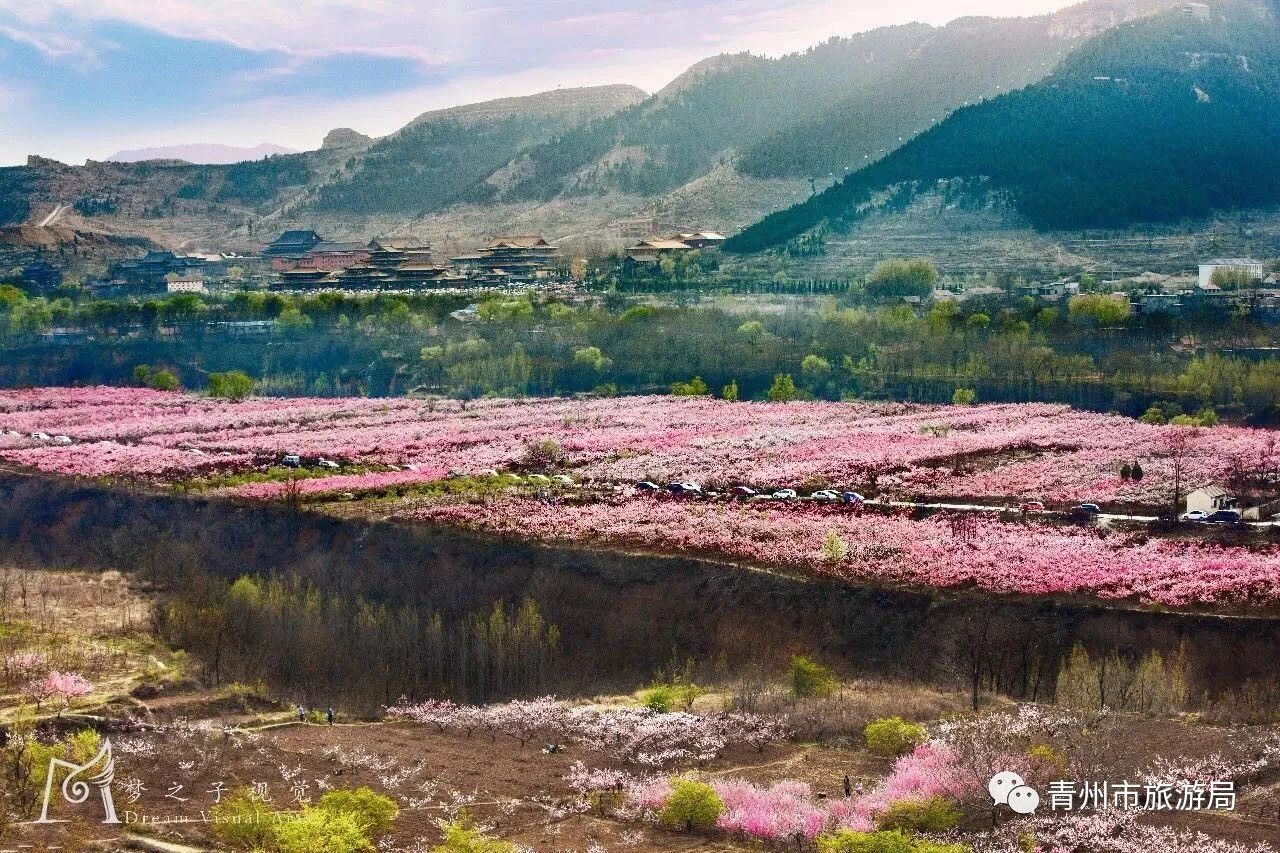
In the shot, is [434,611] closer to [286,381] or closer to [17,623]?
[17,623]

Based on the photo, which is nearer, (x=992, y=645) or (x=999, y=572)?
(x=992, y=645)

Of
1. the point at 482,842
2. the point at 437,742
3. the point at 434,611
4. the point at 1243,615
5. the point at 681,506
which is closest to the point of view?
the point at 482,842

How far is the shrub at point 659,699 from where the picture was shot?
3344 centimetres

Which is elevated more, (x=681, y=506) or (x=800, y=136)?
(x=800, y=136)

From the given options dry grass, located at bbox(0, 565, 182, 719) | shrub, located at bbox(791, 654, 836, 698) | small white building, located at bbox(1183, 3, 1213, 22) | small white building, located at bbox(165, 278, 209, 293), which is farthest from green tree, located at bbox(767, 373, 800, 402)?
small white building, located at bbox(1183, 3, 1213, 22)

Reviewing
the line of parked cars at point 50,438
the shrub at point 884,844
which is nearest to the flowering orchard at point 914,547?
the shrub at point 884,844

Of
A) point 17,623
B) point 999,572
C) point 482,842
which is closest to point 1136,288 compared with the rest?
point 999,572

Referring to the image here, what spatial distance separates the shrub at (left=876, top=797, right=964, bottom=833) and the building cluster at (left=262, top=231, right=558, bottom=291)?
108408mm

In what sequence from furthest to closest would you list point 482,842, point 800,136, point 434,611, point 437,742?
point 800,136
point 434,611
point 437,742
point 482,842

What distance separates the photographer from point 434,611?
139ft

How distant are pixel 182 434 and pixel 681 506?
3213 cm

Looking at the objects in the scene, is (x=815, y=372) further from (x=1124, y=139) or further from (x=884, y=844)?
(x=1124, y=139)

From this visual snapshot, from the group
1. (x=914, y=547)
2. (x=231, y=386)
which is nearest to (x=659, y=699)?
(x=914, y=547)

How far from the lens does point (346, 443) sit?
223 ft
